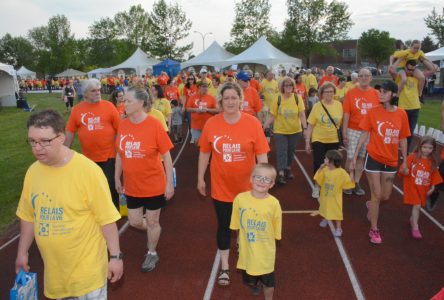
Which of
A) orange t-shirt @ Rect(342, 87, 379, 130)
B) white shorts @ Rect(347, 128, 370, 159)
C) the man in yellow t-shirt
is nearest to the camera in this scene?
the man in yellow t-shirt

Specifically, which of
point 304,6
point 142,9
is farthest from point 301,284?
point 142,9

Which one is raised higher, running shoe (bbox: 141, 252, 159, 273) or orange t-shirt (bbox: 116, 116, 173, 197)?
orange t-shirt (bbox: 116, 116, 173, 197)

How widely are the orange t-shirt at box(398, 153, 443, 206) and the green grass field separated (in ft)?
21.3

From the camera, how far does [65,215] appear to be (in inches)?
99.8

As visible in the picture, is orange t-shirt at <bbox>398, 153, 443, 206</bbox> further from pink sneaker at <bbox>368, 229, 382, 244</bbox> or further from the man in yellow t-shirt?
the man in yellow t-shirt

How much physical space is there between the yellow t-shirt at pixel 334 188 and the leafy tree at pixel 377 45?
81.5 m

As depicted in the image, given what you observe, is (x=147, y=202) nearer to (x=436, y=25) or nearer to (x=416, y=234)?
(x=416, y=234)

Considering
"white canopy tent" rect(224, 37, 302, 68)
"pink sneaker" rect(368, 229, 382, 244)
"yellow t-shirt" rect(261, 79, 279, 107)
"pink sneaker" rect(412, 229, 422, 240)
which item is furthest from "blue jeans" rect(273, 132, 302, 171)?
"white canopy tent" rect(224, 37, 302, 68)

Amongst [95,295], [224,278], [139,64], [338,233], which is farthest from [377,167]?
[139,64]

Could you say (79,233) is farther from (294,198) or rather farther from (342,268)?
(294,198)

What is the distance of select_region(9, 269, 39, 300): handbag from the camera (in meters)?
2.46

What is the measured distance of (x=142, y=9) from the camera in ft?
263

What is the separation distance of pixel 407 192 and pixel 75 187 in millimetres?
4767

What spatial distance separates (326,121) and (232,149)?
3252 mm
